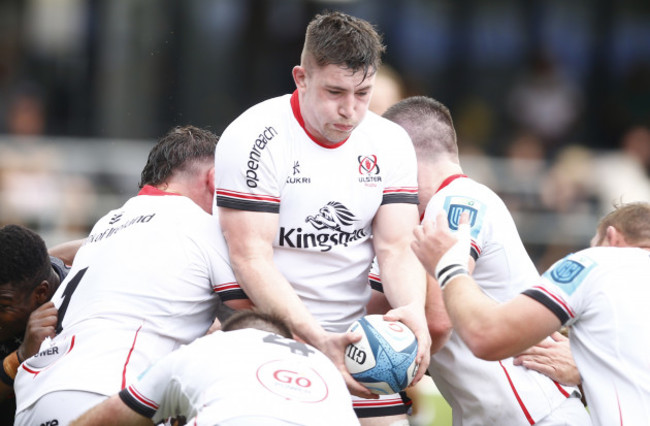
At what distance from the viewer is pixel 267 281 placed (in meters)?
5.28

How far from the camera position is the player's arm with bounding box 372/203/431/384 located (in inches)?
218

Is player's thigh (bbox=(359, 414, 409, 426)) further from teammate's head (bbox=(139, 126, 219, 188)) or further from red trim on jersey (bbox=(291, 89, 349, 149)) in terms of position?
teammate's head (bbox=(139, 126, 219, 188))

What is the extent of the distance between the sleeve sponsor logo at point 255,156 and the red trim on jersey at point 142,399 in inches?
47.3

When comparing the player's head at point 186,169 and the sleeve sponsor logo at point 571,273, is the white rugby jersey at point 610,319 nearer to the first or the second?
the sleeve sponsor logo at point 571,273

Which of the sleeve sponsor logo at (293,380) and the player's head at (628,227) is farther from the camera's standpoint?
the player's head at (628,227)

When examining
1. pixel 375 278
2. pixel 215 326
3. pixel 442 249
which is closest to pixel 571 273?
pixel 442 249

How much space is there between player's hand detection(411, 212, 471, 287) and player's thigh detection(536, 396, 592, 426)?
3.83ft

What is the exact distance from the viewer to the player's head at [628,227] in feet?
17.4

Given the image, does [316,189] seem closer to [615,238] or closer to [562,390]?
[615,238]

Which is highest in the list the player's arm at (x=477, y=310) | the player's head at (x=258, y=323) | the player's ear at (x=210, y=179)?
the player's ear at (x=210, y=179)

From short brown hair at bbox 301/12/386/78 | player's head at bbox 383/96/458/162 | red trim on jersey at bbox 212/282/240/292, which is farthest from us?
player's head at bbox 383/96/458/162

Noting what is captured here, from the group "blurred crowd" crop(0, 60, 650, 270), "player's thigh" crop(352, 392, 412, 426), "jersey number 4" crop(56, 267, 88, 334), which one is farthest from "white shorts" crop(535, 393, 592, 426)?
"blurred crowd" crop(0, 60, 650, 270)

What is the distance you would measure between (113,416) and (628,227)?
261 centimetres

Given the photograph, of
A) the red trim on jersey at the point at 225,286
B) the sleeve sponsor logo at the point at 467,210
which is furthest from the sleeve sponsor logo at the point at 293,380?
the sleeve sponsor logo at the point at 467,210
